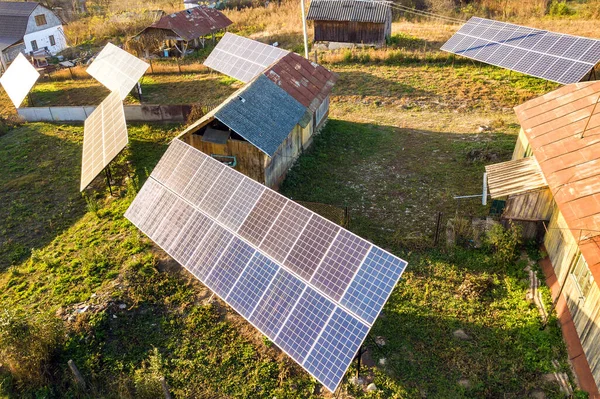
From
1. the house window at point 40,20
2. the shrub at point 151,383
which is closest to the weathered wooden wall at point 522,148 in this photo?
the shrub at point 151,383

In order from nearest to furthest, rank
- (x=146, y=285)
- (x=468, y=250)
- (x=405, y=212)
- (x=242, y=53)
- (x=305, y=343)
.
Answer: (x=305, y=343), (x=146, y=285), (x=468, y=250), (x=405, y=212), (x=242, y=53)

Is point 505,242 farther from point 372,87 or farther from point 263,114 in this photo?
point 372,87

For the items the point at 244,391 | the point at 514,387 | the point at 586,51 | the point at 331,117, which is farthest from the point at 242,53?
the point at 514,387

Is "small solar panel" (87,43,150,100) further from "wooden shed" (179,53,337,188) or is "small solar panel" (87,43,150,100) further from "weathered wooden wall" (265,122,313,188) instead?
"weathered wooden wall" (265,122,313,188)

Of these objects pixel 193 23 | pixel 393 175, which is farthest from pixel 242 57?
pixel 393 175

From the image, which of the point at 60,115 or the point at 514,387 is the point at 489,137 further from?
the point at 60,115

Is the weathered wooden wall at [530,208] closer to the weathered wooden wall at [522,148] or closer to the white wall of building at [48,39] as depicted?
the weathered wooden wall at [522,148]

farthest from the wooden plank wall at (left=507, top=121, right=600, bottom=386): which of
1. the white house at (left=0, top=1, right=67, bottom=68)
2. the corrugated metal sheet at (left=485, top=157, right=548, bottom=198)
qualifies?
the white house at (left=0, top=1, right=67, bottom=68)
